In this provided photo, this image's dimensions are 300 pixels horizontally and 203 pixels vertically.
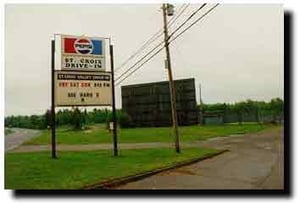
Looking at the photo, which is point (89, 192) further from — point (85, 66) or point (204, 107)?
point (204, 107)

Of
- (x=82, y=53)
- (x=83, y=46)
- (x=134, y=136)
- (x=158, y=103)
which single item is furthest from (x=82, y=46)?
(x=158, y=103)

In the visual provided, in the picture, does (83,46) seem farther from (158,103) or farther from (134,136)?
(158,103)

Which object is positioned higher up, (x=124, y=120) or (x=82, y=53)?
(x=82, y=53)

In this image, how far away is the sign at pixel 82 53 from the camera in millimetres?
15977

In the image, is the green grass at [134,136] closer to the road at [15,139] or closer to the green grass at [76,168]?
the road at [15,139]

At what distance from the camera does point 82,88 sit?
1650 cm

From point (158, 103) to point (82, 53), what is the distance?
123 feet

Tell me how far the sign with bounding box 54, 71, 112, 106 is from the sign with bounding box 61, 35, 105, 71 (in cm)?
26

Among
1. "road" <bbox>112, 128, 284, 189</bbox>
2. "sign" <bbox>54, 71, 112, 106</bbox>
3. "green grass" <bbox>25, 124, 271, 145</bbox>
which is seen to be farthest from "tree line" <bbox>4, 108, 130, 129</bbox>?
"road" <bbox>112, 128, 284, 189</bbox>

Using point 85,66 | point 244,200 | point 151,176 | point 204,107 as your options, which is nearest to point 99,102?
point 85,66

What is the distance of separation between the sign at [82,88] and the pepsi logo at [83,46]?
2.43 ft

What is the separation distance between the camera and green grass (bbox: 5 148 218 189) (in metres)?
10.1

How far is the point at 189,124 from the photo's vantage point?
171ft

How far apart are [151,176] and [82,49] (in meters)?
6.37
